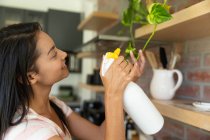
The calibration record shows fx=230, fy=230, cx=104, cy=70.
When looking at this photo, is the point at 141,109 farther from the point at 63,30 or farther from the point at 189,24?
the point at 63,30

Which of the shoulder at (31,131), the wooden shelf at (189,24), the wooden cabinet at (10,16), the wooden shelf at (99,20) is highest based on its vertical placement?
the wooden cabinet at (10,16)

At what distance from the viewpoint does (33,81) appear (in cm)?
88

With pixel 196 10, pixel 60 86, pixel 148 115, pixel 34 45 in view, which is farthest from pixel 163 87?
pixel 60 86

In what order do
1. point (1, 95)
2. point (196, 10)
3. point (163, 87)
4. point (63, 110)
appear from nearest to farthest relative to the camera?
point (196, 10) < point (1, 95) < point (163, 87) < point (63, 110)

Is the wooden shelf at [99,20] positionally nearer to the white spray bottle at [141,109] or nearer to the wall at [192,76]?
the wall at [192,76]

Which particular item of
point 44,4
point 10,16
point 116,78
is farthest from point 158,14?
point 44,4

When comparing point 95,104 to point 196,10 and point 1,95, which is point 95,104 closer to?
point 1,95

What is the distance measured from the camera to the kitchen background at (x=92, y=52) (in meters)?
0.95

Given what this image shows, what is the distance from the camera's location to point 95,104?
7.08 ft

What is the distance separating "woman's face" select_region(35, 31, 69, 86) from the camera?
2.81 ft

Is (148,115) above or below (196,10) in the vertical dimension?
below

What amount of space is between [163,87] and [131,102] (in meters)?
0.30

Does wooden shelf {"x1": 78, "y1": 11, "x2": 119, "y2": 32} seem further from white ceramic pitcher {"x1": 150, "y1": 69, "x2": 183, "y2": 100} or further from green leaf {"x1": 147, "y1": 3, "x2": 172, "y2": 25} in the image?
green leaf {"x1": 147, "y1": 3, "x2": 172, "y2": 25}

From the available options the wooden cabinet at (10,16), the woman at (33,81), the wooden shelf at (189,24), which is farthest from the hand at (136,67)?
the wooden cabinet at (10,16)
